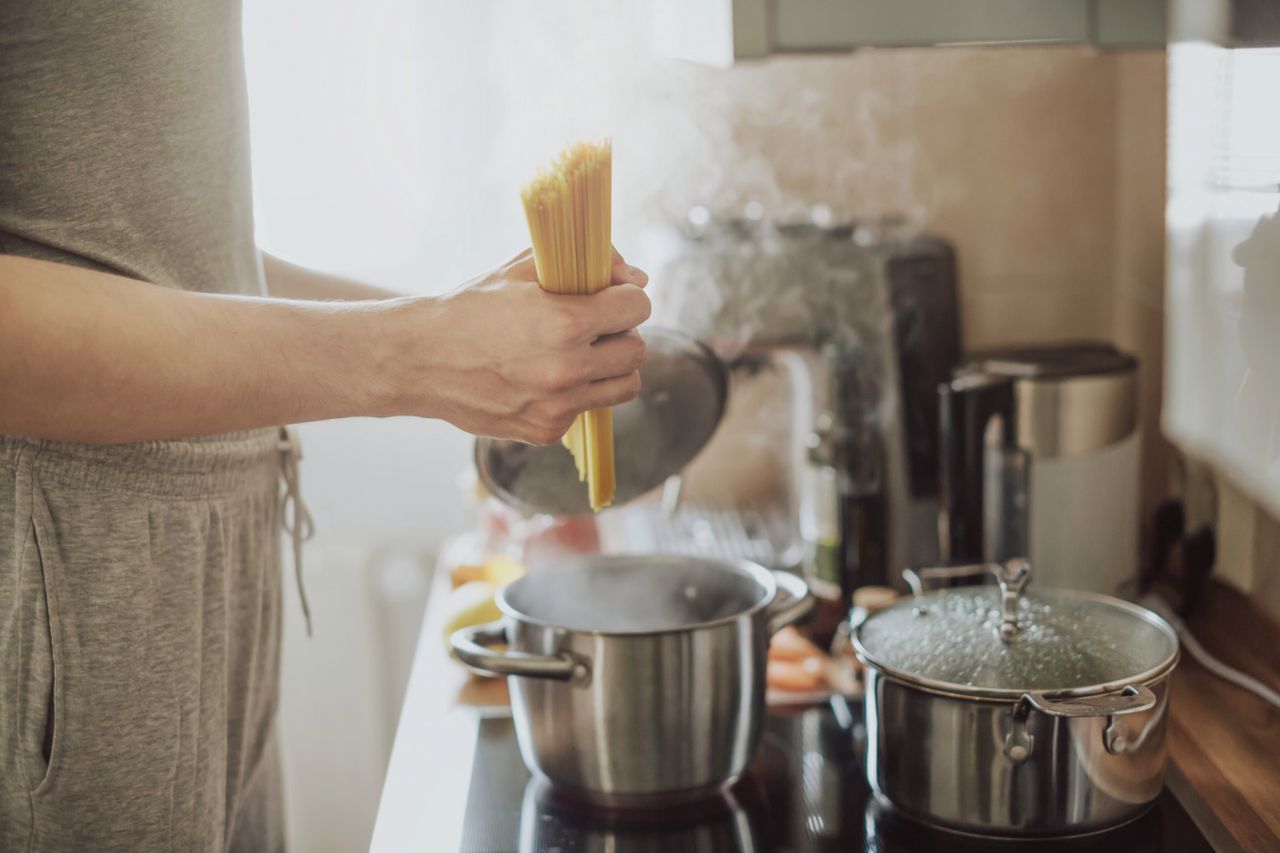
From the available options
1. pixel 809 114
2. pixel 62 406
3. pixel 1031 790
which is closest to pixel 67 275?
pixel 62 406

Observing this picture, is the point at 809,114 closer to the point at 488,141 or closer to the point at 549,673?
the point at 488,141

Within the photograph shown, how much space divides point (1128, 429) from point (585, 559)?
1.98 ft

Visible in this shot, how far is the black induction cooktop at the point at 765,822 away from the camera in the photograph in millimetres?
899

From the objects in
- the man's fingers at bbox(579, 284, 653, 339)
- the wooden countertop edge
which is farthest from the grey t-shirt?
the wooden countertop edge

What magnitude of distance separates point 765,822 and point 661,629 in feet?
0.59

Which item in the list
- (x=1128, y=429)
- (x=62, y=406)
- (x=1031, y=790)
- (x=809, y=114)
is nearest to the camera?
(x=62, y=406)

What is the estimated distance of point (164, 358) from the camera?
0.74 m

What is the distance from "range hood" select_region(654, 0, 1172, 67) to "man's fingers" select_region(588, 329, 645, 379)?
33cm

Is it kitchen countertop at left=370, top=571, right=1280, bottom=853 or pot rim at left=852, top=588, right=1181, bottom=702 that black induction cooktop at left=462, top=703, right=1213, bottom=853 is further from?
pot rim at left=852, top=588, right=1181, bottom=702

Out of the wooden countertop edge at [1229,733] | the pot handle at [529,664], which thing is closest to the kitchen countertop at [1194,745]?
the wooden countertop edge at [1229,733]

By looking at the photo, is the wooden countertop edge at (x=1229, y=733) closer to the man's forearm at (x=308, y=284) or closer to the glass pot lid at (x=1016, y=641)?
the glass pot lid at (x=1016, y=641)

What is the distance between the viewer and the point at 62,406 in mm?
722

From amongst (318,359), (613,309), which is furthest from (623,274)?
(318,359)

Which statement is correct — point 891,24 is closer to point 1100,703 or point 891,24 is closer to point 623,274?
point 623,274
